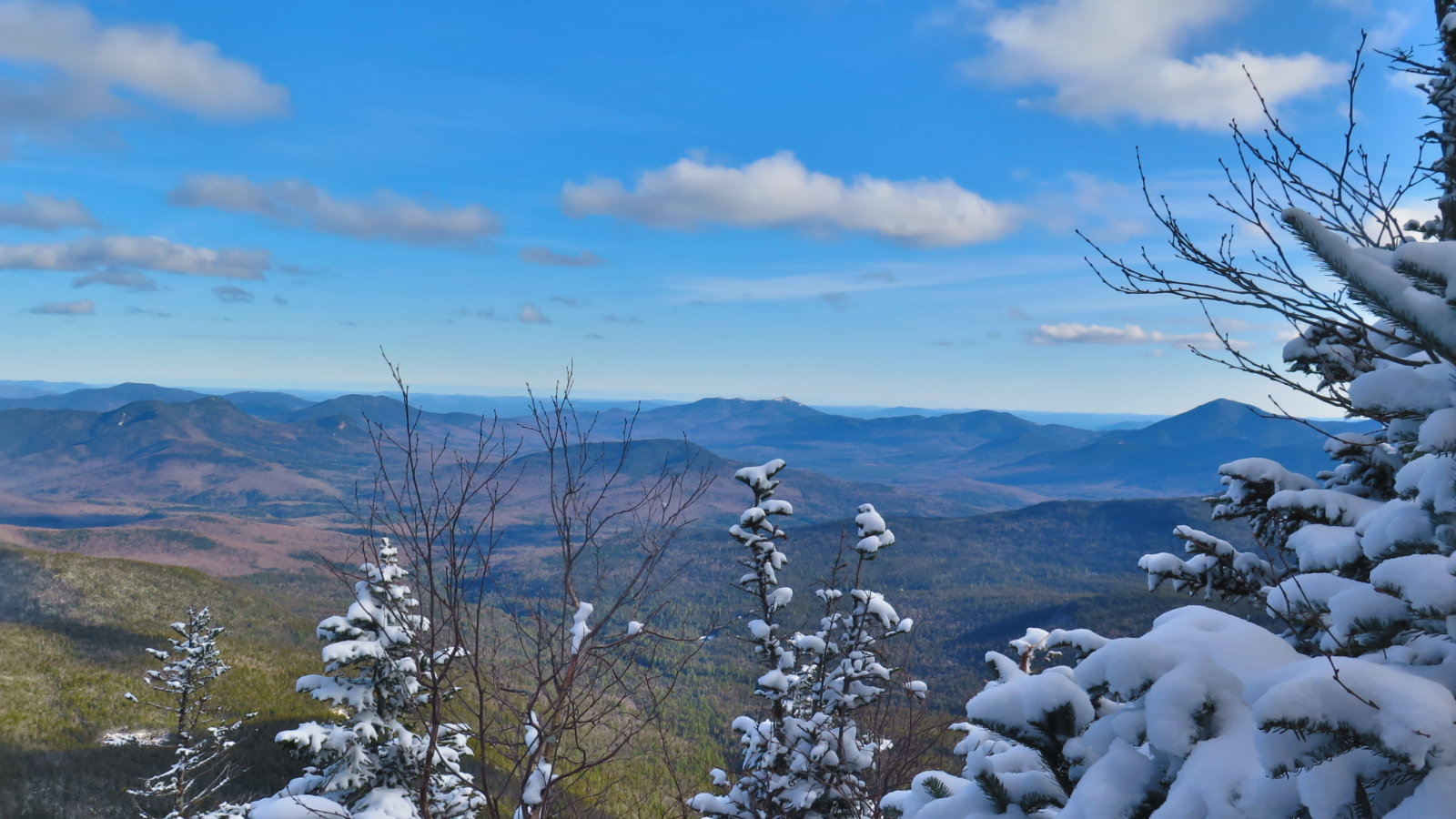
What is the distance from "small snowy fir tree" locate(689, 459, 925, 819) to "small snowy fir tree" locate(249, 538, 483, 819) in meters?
4.80

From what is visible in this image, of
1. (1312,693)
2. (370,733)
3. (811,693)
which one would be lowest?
(370,733)

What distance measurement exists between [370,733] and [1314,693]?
13326mm

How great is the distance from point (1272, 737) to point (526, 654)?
4.48 meters

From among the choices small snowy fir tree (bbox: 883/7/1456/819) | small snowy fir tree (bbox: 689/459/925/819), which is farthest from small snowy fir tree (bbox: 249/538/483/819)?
small snowy fir tree (bbox: 883/7/1456/819)

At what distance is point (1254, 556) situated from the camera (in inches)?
226

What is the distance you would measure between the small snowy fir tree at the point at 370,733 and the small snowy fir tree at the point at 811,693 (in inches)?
189

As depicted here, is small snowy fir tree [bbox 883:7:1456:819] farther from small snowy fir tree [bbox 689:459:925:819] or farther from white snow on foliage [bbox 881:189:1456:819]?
small snowy fir tree [bbox 689:459:925:819]

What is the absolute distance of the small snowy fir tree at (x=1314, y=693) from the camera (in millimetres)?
1784

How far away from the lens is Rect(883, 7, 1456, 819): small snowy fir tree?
178 cm

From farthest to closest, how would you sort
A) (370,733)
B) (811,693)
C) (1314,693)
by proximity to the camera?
(811,693)
(370,733)
(1314,693)

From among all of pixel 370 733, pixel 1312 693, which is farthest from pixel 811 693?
pixel 1312 693

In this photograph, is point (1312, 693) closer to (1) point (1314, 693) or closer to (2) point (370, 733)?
(1) point (1314, 693)

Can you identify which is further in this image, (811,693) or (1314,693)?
(811,693)

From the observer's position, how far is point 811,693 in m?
12.2
